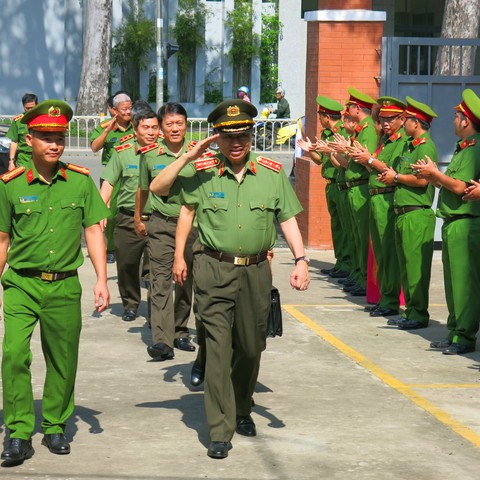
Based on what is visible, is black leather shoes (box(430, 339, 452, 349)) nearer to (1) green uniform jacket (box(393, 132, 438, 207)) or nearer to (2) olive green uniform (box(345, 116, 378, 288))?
(1) green uniform jacket (box(393, 132, 438, 207))

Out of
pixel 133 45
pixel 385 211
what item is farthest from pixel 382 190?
pixel 133 45

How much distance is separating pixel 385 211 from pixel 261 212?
4.75 m

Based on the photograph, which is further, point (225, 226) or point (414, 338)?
point (414, 338)

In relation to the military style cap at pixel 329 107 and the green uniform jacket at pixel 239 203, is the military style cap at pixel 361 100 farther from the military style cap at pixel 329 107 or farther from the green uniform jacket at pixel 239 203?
the green uniform jacket at pixel 239 203

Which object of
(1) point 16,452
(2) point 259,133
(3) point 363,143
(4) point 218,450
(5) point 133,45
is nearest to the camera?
(1) point 16,452

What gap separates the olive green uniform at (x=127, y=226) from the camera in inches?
485

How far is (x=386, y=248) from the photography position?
12641 millimetres

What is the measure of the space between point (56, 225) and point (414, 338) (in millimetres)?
4748

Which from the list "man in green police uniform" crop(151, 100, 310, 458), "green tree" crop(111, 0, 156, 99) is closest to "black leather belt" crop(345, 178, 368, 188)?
"man in green police uniform" crop(151, 100, 310, 458)

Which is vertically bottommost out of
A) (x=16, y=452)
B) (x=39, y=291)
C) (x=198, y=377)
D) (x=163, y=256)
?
(x=198, y=377)

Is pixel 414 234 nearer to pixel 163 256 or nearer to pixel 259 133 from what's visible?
pixel 163 256

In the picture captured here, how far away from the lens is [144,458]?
24.7 ft

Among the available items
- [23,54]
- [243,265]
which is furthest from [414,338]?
[23,54]

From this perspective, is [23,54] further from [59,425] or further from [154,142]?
[59,425]
